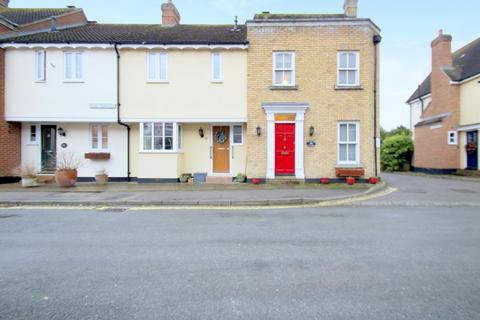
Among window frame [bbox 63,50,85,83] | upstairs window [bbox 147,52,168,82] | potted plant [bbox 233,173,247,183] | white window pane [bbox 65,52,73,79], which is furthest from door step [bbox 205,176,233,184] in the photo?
white window pane [bbox 65,52,73,79]

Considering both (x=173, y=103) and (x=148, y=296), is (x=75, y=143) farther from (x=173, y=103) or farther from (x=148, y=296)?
(x=148, y=296)

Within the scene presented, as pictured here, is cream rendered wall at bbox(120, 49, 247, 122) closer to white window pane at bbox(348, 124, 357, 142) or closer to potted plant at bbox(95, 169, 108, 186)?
potted plant at bbox(95, 169, 108, 186)

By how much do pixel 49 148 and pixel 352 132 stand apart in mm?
15397

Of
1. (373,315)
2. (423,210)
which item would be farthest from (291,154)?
(373,315)

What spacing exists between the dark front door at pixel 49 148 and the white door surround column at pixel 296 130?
36.0 feet

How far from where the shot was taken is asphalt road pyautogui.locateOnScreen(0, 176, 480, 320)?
3076 mm

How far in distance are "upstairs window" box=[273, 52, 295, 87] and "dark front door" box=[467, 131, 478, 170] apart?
43.8ft

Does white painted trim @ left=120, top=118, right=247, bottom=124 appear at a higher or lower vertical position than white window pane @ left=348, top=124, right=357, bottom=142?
higher

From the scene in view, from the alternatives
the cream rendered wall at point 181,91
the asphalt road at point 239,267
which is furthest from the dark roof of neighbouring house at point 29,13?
the asphalt road at point 239,267

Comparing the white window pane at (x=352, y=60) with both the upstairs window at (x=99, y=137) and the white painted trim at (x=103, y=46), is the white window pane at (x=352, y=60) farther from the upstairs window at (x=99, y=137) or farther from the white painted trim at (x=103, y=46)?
the upstairs window at (x=99, y=137)

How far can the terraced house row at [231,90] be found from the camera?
13.2m

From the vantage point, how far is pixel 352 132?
1337 cm

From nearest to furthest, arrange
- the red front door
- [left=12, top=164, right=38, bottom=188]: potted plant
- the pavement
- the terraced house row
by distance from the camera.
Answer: the pavement
[left=12, top=164, right=38, bottom=188]: potted plant
the terraced house row
the red front door

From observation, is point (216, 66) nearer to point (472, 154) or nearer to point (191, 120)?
point (191, 120)
